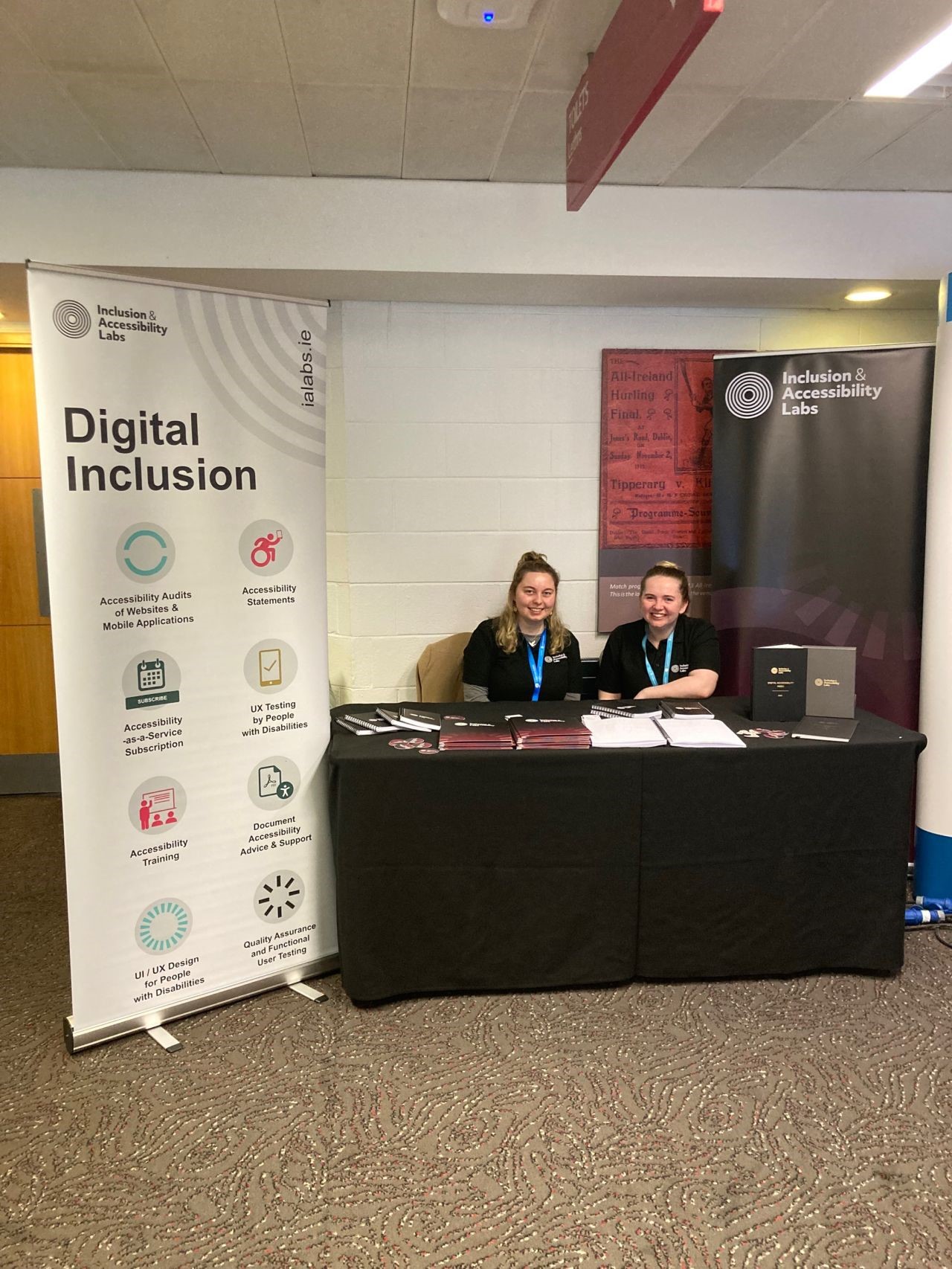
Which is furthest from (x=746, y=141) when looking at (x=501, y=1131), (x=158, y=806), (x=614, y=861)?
(x=501, y=1131)

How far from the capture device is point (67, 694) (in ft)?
8.11

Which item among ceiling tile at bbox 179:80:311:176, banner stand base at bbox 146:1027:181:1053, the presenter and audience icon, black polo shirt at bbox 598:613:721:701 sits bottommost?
banner stand base at bbox 146:1027:181:1053

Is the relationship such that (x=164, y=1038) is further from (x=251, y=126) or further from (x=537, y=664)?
(x=251, y=126)

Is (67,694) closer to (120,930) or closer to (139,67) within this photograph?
(120,930)

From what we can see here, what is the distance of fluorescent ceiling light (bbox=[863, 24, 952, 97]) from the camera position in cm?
259

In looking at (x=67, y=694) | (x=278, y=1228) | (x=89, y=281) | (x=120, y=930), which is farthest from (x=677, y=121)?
(x=278, y=1228)

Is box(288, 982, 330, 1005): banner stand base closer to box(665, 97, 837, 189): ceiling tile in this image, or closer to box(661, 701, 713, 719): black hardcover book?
box(661, 701, 713, 719): black hardcover book

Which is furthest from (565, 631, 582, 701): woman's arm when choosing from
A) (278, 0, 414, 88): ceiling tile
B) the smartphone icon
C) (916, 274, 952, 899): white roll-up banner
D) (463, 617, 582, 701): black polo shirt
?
(278, 0, 414, 88): ceiling tile

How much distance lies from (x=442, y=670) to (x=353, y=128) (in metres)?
2.26

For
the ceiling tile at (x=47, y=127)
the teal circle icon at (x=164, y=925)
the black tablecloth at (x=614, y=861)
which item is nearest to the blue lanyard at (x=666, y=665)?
the black tablecloth at (x=614, y=861)

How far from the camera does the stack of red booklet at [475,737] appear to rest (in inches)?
109

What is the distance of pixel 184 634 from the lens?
104 inches

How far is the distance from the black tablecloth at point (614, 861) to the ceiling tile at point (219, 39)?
205 centimetres

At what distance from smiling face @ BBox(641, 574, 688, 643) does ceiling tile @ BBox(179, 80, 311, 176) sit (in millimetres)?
2077
